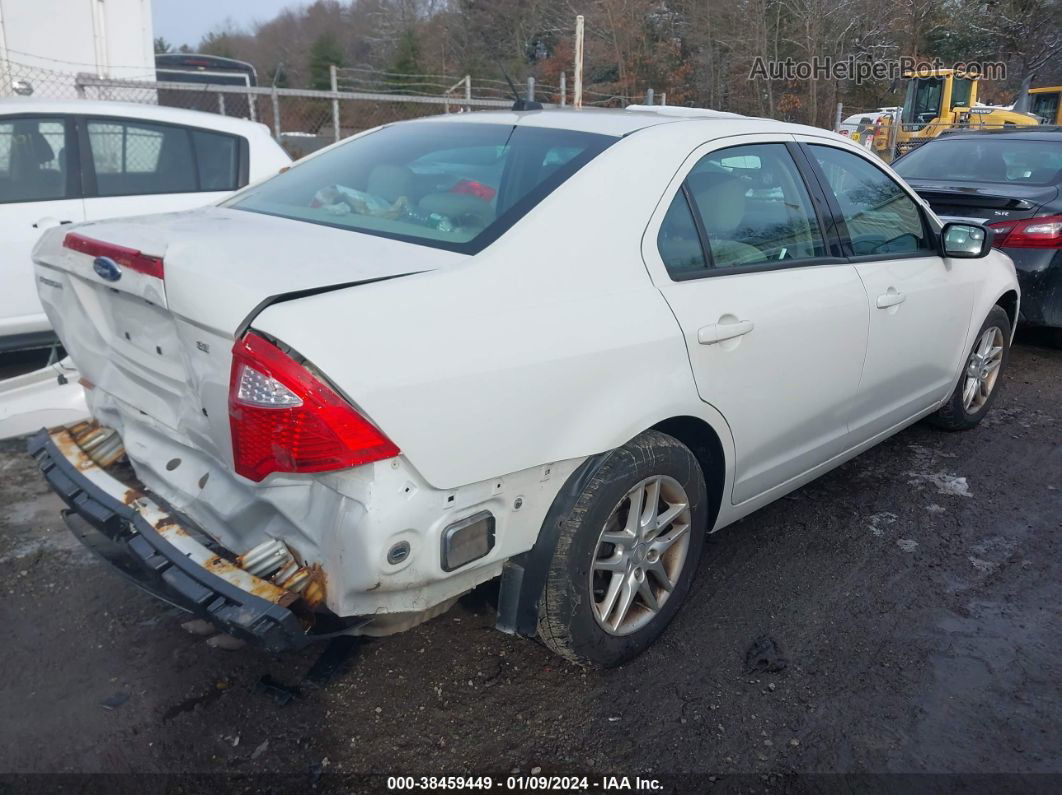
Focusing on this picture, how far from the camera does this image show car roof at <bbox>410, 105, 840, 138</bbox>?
9.62 feet

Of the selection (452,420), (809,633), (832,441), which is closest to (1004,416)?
(832,441)

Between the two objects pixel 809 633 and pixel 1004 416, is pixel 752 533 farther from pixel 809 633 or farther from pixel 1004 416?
pixel 1004 416

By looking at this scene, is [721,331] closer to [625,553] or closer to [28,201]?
[625,553]

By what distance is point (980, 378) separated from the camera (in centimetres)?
489

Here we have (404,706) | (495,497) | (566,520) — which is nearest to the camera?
(495,497)

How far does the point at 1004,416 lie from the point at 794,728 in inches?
141

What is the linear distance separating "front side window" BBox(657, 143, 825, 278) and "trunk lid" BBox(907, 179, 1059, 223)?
130 inches

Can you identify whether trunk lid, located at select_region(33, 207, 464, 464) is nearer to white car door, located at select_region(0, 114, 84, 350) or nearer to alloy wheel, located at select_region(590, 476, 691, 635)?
alloy wheel, located at select_region(590, 476, 691, 635)

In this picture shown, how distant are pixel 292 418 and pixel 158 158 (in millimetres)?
4612

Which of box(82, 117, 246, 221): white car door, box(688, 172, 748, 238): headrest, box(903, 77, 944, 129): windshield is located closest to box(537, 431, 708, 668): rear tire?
box(688, 172, 748, 238): headrest

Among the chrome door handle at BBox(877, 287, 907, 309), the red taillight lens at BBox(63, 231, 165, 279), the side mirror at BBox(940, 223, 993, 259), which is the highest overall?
the red taillight lens at BBox(63, 231, 165, 279)

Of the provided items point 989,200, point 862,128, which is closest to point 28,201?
point 989,200

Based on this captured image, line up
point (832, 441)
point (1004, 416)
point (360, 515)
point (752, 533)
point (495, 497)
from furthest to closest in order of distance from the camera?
1. point (1004, 416)
2. point (752, 533)
3. point (832, 441)
4. point (495, 497)
5. point (360, 515)

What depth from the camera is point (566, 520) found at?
2408 mm
